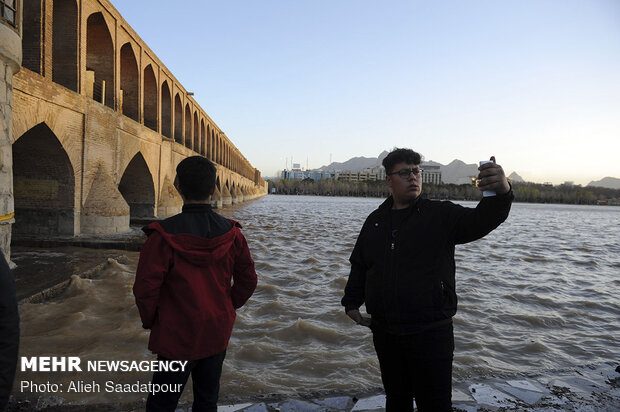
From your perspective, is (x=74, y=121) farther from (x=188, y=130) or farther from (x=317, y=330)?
(x=188, y=130)

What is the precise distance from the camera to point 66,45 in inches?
434

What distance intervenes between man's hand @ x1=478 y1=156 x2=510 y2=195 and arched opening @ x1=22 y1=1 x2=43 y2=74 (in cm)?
1064

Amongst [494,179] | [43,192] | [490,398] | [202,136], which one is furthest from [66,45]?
[202,136]

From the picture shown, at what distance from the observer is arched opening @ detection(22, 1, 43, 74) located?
917 centimetres

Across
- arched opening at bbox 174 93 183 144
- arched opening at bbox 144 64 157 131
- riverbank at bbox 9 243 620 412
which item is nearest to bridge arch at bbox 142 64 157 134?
arched opening at bbox 144 64 157 131

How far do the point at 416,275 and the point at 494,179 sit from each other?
1.98 feet

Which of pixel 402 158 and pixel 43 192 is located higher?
pixel 402 158

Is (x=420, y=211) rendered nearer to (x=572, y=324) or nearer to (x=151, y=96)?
(x=572, y=324)

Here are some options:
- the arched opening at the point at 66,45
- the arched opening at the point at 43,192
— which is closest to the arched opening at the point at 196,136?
the arched opening at the point at 66,45

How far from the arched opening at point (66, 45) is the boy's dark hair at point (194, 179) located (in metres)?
11.0

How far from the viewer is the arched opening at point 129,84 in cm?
1625

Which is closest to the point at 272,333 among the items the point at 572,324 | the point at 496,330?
the point at 496,330

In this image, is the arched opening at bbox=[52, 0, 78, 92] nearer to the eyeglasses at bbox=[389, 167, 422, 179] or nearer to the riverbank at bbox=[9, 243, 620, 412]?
the riverbank at bbox=[9, 243, 620, 412]

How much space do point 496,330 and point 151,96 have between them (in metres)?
18.2
